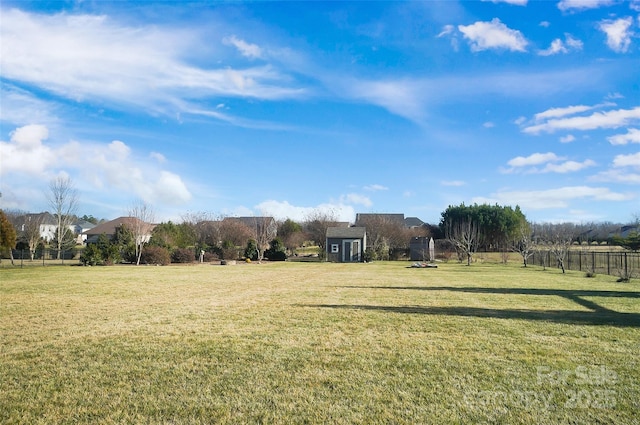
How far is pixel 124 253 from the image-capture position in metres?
36.4

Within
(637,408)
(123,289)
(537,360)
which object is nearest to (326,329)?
(537,360)

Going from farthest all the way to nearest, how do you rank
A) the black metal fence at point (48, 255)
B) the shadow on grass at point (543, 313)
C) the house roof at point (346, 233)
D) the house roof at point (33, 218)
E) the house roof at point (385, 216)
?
1. the house roof at point (385, 216)
2. the house roof at point (33, 218)
3. the house roof at point (346, 233)
4. the black metal fence at point (48, 255)
5. the shadow on grass at point (543, 313)

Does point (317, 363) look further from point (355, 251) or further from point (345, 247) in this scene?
point (355, 251)

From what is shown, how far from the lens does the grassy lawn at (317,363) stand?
435 cm

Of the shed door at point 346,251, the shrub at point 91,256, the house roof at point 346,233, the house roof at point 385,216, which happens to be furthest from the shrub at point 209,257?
the house roof at point 385,216

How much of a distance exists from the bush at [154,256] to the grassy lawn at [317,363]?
2349 cm

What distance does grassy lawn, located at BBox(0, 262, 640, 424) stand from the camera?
14.3ft

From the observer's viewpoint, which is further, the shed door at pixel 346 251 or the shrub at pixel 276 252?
the shed door at pixel 346 251

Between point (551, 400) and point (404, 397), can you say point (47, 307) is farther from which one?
point (551, 400)

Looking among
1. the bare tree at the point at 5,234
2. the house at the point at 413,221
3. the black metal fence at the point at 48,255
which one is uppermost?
the house at the point at 413,221

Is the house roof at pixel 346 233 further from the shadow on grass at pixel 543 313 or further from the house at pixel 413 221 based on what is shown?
the house at pixel 413 221

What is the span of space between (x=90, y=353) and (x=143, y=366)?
129 centimetres

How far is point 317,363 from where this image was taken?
6.00 meters

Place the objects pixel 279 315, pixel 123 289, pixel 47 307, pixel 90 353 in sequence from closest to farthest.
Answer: pixel 90 353
pixel 279 315
pixel 47 307
pixel 123 289
